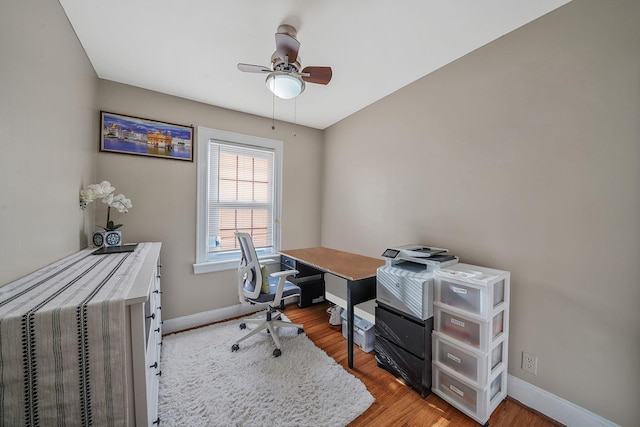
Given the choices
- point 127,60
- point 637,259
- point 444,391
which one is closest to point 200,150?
point 127,60

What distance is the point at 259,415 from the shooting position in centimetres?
148

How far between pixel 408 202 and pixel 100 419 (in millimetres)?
2393

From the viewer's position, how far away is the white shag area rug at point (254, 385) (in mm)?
1472

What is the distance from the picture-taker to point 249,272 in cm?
219

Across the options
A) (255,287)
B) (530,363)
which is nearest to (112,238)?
(255,287)

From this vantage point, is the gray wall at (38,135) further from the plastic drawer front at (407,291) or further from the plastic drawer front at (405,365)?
the plastic drawer front at (405,365)

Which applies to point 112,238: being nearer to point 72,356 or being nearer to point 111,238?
point 111,238

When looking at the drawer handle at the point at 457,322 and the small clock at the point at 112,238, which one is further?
the small clock at the point at 112,238

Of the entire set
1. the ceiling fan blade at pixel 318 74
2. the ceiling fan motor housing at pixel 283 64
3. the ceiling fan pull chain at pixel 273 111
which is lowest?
the ceiling fan blade at pixel 318 74

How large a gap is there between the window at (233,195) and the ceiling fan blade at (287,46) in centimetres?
149

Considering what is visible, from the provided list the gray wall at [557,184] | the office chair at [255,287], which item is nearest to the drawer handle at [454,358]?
the gray wall at [557,184]

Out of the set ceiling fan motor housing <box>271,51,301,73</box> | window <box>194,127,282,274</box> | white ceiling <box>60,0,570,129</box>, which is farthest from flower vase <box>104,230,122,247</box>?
ceiling fan motor housing <box>271,51,301,73</box>

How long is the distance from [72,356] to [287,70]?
6.10 feet

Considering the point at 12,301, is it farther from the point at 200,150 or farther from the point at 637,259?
the point at 637,259
